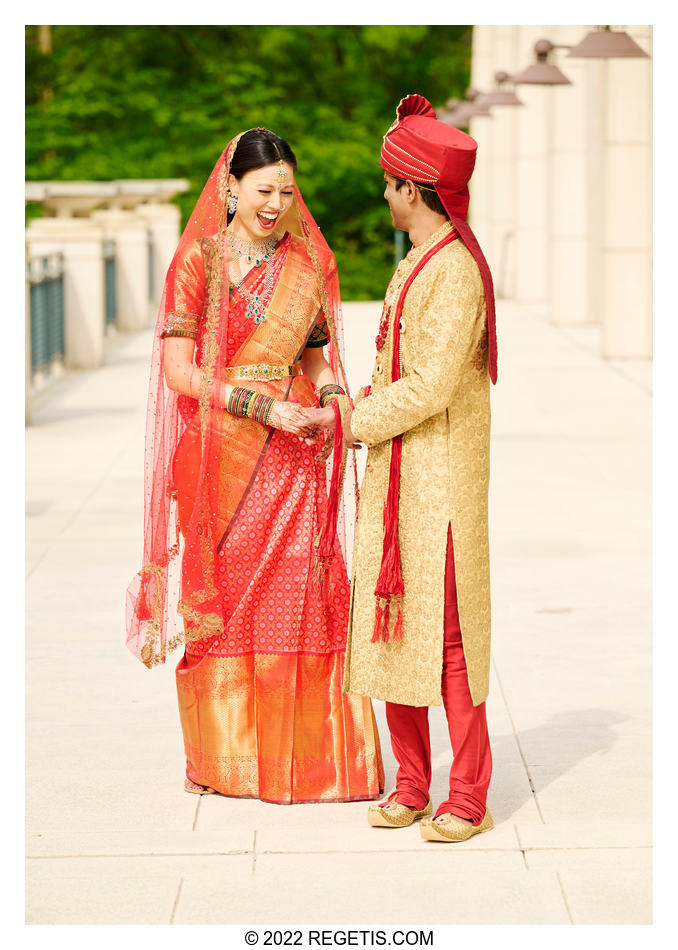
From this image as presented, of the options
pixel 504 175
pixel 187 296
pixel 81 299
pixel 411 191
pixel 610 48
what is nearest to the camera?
pixel 411 191

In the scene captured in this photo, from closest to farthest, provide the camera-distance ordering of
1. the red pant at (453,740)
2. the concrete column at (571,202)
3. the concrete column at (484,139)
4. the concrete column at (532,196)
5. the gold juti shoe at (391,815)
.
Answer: the red pant at (453,740) < the gold juti shoe at (391,815) < the concrete column at (571,202) < the concrete column at (532,196) < the concrete column at (484,139)

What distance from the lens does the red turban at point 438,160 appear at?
427 centimetres

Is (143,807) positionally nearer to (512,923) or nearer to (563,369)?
(512,923)

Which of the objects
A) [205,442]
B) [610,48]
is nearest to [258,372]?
[205,442]

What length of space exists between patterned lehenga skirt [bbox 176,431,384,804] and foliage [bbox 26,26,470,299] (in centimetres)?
3557

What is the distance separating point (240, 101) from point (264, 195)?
3764 cm

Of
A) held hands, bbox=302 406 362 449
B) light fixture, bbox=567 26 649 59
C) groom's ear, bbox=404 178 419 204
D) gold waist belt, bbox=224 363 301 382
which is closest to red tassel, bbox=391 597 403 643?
held hands, bbox=302 406 362 449

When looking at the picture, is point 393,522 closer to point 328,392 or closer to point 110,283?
point 328,392

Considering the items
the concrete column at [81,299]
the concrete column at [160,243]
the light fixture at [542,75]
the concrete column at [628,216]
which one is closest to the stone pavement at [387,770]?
the light fixture at [542,75]

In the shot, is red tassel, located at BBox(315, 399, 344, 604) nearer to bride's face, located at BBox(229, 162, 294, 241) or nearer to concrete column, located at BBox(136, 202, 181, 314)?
bride's face, located at BBox(229, 162, 294, 241)

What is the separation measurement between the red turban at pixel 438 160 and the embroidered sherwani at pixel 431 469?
0.04m

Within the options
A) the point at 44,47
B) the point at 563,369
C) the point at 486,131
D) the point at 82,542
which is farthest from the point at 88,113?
the point at 82,542

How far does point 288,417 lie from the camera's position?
4668 mm

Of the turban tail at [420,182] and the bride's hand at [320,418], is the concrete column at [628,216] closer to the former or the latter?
the bride's hand at [320,418]
